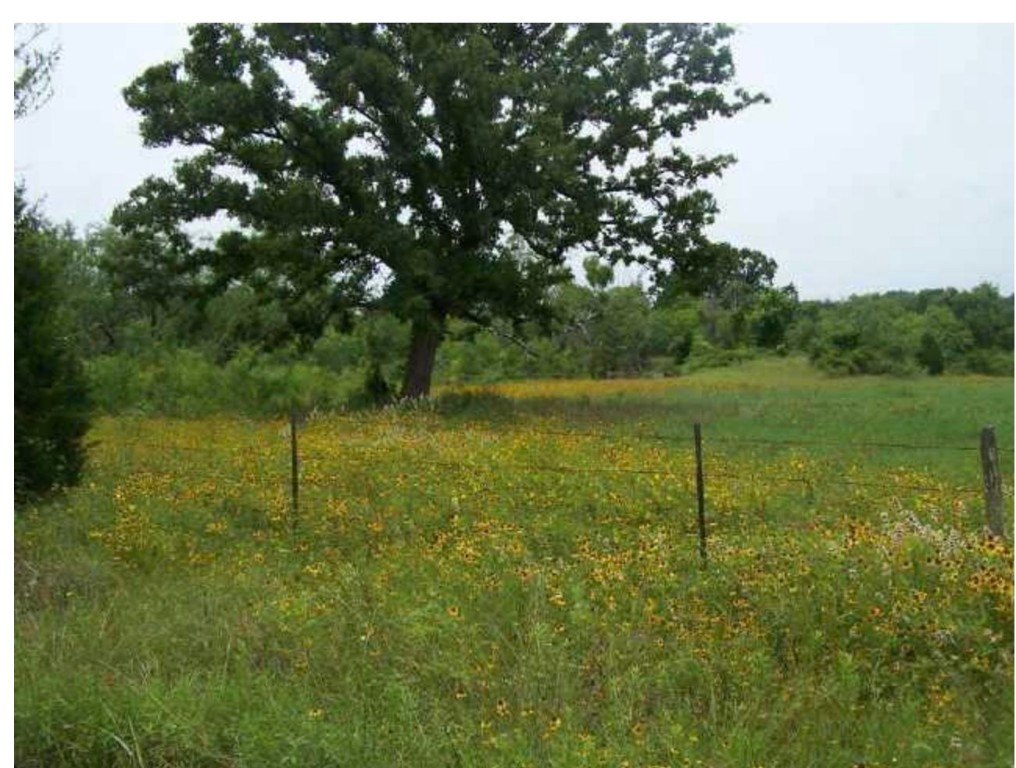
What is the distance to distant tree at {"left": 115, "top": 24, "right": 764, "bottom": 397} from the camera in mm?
19875

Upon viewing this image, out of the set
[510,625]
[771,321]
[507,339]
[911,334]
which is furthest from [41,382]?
[771,321]

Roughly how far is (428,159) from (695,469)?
1381cm

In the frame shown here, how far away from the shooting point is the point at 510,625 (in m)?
5.26

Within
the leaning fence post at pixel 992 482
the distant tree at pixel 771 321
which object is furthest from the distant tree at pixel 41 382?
the distant tree at pixel 771 321

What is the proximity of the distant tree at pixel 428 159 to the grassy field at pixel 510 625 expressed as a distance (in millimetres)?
11705

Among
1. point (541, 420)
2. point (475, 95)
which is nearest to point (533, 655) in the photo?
point (541, 420)

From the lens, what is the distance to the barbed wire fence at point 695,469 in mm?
5750

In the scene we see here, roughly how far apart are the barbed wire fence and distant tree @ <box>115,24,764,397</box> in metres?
6.23

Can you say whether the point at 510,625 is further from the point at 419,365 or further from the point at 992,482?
the point at 419,365

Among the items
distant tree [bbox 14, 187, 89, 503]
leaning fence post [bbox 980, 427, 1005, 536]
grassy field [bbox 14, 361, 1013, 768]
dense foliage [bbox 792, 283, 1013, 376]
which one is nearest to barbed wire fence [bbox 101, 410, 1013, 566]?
leaning fence post [bbox 980, 427, 1005, 536]

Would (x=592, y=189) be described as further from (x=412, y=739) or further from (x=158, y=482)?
(x=412, y=739)

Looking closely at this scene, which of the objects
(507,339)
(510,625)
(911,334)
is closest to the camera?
(510,625)

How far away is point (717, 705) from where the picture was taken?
4285 mm

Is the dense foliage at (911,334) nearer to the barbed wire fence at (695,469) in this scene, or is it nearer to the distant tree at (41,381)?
the barbed wire fence at (695,469)
